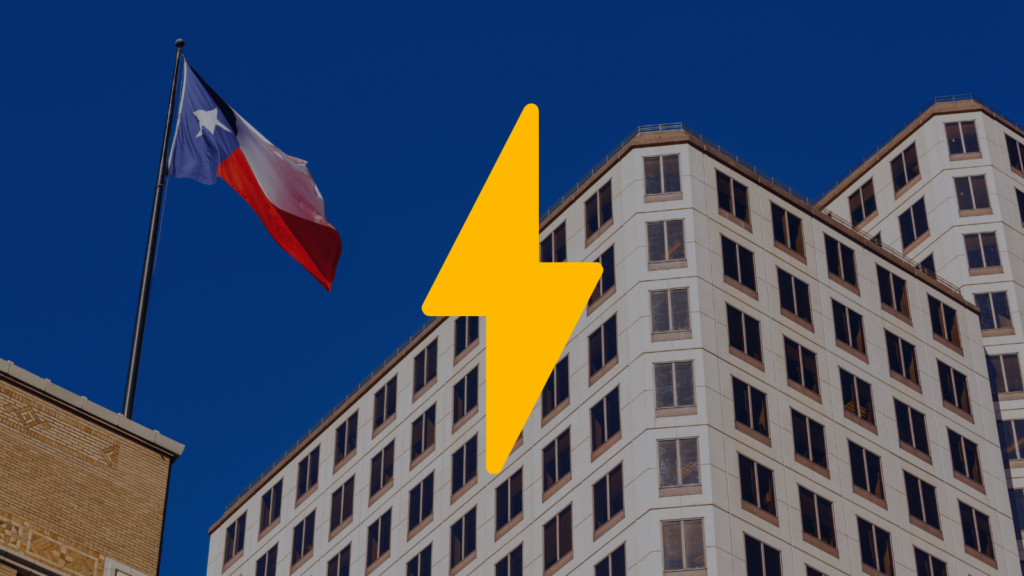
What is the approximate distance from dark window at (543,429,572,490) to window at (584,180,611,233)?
1129cm

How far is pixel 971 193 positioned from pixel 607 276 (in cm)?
3286

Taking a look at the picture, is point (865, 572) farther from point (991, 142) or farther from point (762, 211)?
point (991, 142)

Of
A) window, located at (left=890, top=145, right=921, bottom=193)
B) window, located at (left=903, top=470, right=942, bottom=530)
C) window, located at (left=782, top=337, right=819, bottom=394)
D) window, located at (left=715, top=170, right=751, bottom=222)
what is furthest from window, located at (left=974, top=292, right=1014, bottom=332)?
window, located at (left=715, top=170, right=751, bottom=222)

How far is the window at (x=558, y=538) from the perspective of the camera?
219 ft

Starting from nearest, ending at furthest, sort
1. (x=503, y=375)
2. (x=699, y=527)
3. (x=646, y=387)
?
(x=503, y=375)
(x=699, y=527)
(x=646, y=387)

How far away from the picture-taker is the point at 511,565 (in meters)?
69.2

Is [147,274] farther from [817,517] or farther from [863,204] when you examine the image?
[863,204]

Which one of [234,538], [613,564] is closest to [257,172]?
[613,564]

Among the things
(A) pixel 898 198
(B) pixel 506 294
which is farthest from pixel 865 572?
(B) pixel 506 294

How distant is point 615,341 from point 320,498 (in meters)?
24.2

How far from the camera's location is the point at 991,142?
98.5 metres

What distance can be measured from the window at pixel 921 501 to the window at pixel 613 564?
615 inches

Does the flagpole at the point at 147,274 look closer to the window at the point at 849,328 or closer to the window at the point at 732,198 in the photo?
the window at the point at 732,198

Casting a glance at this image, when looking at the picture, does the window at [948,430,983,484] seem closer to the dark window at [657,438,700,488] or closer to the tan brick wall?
the dark window at [657,438,700,488]
